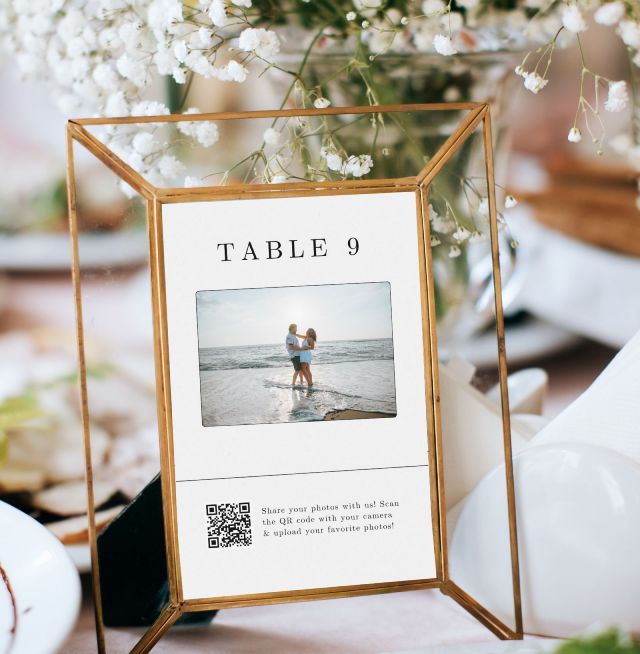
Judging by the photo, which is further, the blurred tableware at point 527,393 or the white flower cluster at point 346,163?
the blurred tableware at point 527,393

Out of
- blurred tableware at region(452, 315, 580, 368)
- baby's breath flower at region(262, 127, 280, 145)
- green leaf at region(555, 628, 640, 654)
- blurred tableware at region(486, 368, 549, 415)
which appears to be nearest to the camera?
green leaf at region(555, 628, 640, 654)

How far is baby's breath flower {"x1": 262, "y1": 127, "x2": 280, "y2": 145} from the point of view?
33 centimetres

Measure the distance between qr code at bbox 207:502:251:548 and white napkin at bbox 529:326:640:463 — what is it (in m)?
0.14

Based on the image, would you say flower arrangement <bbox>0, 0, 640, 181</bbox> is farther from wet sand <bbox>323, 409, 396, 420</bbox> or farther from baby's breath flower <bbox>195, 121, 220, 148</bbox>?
wet sand <bbox>323, 409, 396, 420</bbox>

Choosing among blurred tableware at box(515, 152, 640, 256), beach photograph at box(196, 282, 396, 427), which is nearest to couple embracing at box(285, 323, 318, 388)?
beach photograph at box(196, 282, 396, 427)

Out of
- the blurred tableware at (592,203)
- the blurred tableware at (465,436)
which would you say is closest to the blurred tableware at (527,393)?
the blurred tableware at (465,436)

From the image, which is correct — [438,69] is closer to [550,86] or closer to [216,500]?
[216,500]

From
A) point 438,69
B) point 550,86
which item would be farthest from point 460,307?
point 550,86

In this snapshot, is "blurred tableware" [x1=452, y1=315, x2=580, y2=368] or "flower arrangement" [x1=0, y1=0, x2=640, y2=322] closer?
"flower arrangement" [x1=0, y1=0, x2=640, y2=322]

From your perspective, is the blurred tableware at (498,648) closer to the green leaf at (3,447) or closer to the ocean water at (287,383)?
the ocean water at (287,383)

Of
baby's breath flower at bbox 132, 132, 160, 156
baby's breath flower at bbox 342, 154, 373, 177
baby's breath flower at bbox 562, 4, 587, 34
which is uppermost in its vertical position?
baby's breath flower at bbox 562, 4, 587, 34

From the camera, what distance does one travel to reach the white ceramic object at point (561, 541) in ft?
0.99

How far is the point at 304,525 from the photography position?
312mm

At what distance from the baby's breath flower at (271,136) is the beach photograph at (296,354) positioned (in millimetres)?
66
